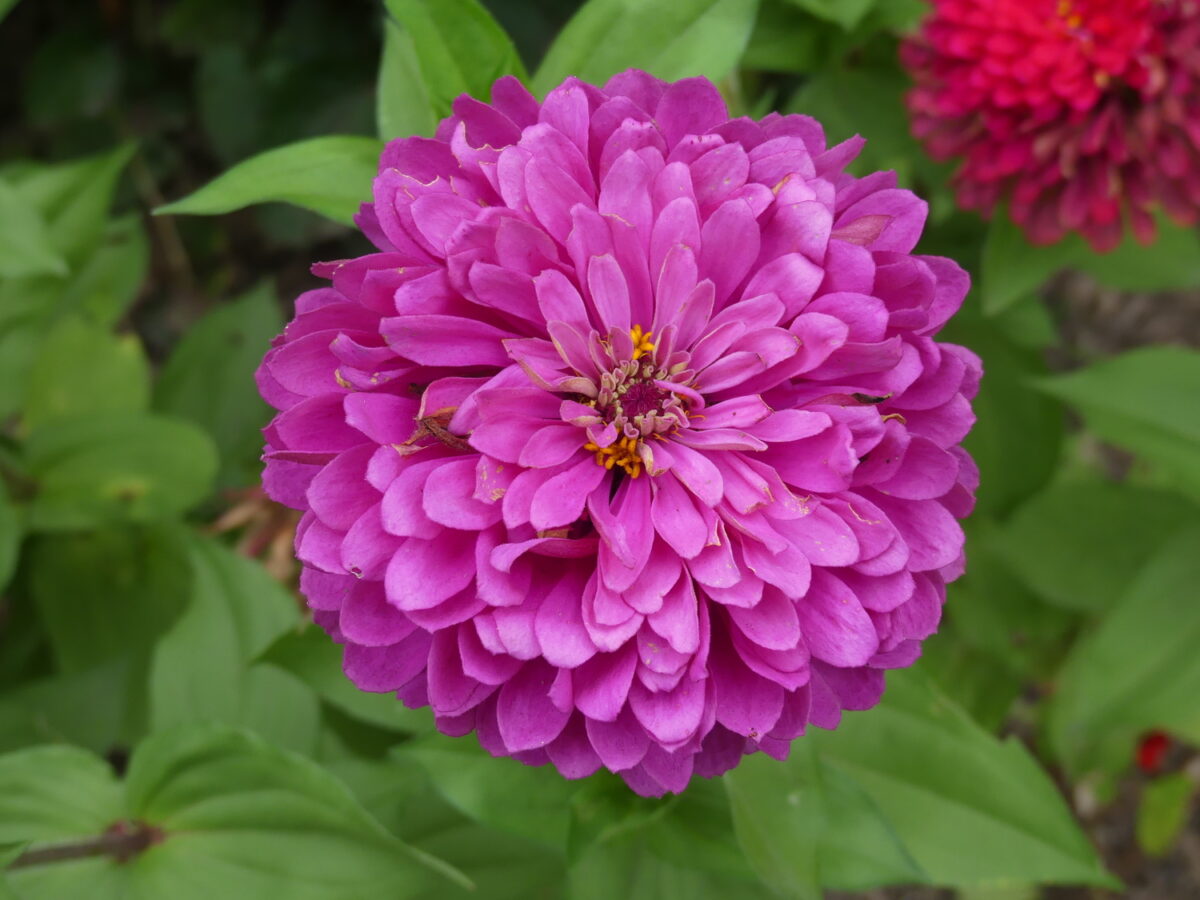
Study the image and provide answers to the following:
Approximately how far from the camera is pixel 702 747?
70cm

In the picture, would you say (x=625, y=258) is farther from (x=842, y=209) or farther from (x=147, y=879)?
(x=147, y=879)

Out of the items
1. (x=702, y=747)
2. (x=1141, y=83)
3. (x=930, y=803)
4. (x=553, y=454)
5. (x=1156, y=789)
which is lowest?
(x=1156, y=789)

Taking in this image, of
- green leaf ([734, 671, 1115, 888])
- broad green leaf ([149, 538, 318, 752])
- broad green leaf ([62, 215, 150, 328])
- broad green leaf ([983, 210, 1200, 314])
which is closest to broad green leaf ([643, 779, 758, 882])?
green leaf ([734, 671, 1115, 888])

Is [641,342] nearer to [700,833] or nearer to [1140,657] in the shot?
[700,833]

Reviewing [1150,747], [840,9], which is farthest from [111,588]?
[1150,747]

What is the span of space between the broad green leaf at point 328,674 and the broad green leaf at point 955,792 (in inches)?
15.9

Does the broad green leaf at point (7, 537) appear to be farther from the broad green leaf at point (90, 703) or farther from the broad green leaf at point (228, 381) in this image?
the broad green leaf at point (228, 381)

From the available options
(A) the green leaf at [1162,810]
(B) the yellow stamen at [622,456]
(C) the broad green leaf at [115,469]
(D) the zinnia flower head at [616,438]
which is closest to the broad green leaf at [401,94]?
(D) the zinnia flower head at [616,438]

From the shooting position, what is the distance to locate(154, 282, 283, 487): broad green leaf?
1613 millimetres

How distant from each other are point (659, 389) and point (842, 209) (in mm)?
181

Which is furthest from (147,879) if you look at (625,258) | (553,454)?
(625,258)

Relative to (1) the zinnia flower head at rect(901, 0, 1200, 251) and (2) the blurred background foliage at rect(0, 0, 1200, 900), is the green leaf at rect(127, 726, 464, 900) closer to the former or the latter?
(2) the blurred background foliage at rect(0, 0, 1200, 900)

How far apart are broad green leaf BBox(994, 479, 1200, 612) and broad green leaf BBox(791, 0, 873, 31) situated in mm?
751

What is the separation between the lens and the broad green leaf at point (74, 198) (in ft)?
4.43
